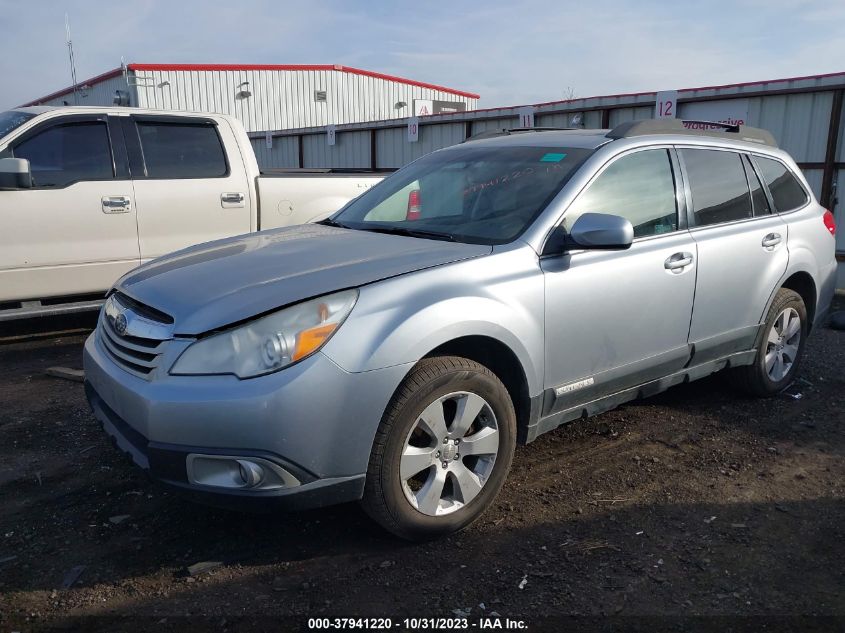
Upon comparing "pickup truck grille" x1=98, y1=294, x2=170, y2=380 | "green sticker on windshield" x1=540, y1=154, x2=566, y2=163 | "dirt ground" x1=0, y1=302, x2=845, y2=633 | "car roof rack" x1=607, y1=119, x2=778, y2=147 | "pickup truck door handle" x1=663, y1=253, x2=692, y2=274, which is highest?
"car roof rack" x1=607, y1=119, x2=778, y2=147

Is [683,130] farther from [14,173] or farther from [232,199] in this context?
[14,173]

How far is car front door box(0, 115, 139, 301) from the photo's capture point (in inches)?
229

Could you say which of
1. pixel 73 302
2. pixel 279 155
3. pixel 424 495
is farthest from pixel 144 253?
pixel 279 155

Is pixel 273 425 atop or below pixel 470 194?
below

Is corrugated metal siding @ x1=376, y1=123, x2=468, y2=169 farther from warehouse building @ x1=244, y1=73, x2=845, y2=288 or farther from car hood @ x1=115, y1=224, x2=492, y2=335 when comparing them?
car hood @ x1=115, y1=224, x2=492, y2=335

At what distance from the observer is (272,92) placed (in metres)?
27.6

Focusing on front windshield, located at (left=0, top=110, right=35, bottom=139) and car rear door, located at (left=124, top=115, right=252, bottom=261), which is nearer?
front windshield, located at (left=0, top=110, right=35, bottom=139)

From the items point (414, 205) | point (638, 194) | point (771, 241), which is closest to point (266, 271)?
point (414, 205)

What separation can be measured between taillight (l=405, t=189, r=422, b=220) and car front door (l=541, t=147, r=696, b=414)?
0.91 m

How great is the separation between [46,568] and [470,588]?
1.71m

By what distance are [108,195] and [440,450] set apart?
4.50 meters

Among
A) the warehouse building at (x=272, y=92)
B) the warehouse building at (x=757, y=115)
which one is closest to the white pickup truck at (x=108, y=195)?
the warehouse building at (x=757, y=115)

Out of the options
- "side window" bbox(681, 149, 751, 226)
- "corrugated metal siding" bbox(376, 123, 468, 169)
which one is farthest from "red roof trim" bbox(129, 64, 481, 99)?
"side window" bbox(681, 149, 751, 226)

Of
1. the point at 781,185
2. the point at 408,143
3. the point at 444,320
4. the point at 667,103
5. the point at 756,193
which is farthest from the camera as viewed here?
the point at 408,143
